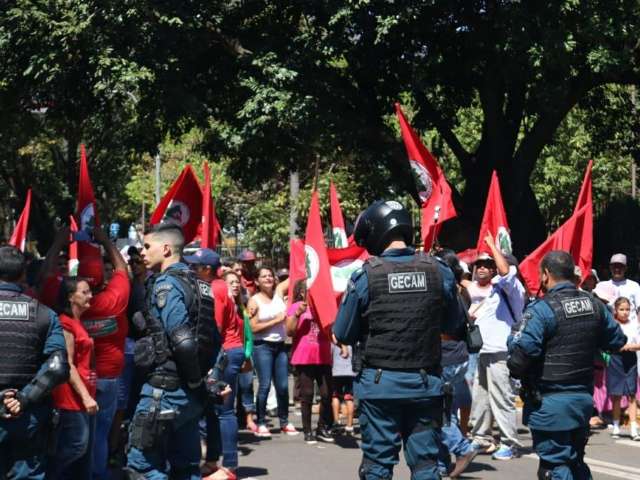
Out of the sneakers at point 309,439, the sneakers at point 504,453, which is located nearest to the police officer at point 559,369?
the sneakers at point 504,453

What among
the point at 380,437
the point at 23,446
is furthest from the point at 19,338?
the point at 380,437

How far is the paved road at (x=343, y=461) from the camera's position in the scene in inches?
379

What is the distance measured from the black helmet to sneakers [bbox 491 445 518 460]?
430 cm

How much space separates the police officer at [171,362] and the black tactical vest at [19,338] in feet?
2.06

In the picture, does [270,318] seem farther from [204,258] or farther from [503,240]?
[204,258]

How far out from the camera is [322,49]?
17.8 m

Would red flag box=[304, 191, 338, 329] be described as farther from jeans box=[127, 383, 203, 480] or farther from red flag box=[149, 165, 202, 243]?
jeans box=[127, 383, 203, 480]

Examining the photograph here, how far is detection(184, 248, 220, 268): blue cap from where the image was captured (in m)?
8.98

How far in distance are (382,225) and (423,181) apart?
398 cm

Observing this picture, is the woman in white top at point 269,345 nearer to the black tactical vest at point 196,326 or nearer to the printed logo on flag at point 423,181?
the printed logo on flag at point 423,181

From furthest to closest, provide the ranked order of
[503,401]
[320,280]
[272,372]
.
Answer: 1. [272,372]
2. [503,401]
3. [320,280]

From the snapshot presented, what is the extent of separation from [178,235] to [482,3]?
12560 mm

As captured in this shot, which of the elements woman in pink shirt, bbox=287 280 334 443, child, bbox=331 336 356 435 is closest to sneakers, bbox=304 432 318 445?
woman in pink shirt, bbox=287 280 334 443

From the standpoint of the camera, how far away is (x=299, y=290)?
39.4 feet
